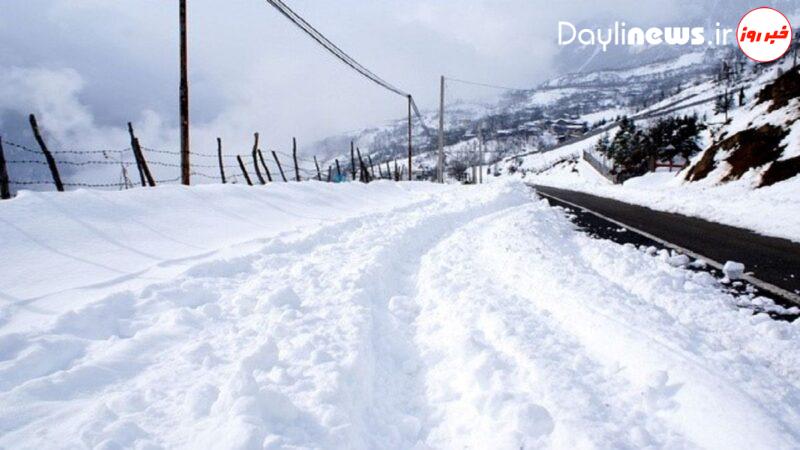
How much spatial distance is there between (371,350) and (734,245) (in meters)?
6.91

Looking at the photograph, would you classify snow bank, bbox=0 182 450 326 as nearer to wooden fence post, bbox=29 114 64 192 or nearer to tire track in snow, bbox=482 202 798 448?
wooden fence post, bbox=29 114 64 192

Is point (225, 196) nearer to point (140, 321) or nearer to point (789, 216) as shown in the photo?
point (140, 321)

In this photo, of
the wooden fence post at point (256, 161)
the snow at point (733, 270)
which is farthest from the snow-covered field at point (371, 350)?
the wooden fence post at point (256, 161)

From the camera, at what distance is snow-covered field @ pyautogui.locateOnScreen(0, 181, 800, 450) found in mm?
2328

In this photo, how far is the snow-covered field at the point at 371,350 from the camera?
7.64 feet

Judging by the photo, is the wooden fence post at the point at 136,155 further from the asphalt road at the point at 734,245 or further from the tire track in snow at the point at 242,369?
the asphalt road at the point at 734,245

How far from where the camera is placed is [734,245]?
22.4 ft

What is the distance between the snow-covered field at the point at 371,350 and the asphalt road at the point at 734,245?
2.76 ft

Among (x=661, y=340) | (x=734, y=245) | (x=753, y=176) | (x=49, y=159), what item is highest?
(x=49, y=159)

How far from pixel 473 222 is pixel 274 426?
830 cm

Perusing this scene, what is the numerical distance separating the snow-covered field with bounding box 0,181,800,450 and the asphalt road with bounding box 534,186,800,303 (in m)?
0.84

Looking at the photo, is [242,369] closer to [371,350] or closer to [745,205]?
[371,350]

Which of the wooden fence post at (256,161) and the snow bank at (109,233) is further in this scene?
the wooden fence post at (256,161)

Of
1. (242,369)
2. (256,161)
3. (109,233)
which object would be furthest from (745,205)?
(256,161)
